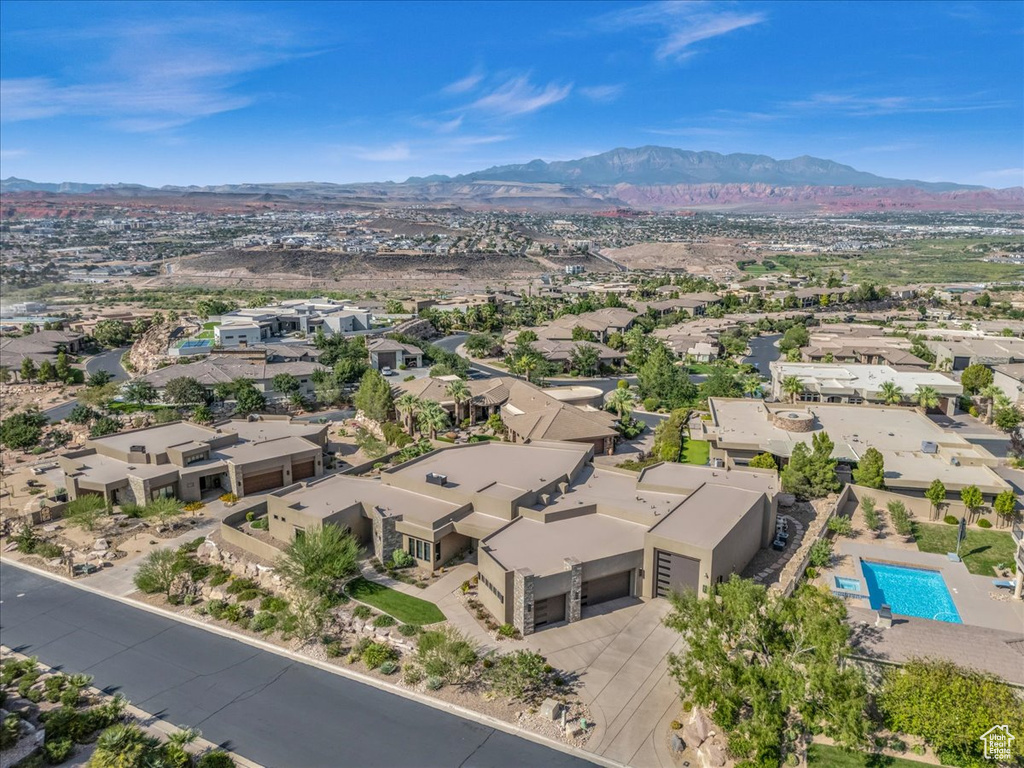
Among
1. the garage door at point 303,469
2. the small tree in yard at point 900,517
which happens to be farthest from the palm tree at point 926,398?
the garage door at point 303,469

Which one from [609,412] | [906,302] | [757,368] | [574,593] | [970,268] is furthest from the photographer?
[970,268]

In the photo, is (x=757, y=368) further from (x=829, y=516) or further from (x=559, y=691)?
(x=559, y=691)

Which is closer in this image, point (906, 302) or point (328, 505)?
point (328, 505)

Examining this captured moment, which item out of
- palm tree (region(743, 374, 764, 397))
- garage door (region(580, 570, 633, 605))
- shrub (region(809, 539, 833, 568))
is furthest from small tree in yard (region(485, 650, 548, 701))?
palm tree (region(743, 374, 764, 397))

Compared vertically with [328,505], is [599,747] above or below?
below

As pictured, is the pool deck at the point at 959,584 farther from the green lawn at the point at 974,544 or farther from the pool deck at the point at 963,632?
the green lawn at the point at 974,544

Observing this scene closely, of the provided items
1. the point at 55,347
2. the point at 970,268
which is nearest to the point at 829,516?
the point at 55,347

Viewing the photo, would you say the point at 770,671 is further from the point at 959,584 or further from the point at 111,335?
the point at 111,335
